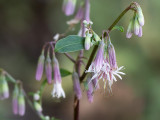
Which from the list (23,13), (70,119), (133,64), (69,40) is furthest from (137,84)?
(69,40)

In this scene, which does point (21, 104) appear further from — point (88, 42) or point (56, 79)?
point (88, 42)

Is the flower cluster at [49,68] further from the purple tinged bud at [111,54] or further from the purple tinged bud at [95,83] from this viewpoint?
the purple tinged bud at [111,54]

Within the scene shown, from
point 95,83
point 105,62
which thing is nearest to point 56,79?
point 95,83

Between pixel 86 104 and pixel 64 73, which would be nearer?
pixel 64 73

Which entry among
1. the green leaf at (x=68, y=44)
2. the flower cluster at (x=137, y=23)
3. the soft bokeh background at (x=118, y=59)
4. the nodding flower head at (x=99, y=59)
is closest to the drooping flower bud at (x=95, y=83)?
the nodding flower head at (x=99, y=59)

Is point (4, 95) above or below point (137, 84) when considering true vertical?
below

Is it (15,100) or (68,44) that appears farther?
(15,100)

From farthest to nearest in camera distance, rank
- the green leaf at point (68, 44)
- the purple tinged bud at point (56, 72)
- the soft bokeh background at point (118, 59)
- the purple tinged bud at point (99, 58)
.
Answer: the soft bokeh background at point (118, 59) < the purple tinged bud at point (56, 72) < the green leaf at point (68, 44) < the purple tinged bud at point (99, 58)

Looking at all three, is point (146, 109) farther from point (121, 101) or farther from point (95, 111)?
point (95, 111)

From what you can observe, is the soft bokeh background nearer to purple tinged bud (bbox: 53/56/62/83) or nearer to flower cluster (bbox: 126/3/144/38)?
purple tinged bud (bbox: 53/56/62/83)
